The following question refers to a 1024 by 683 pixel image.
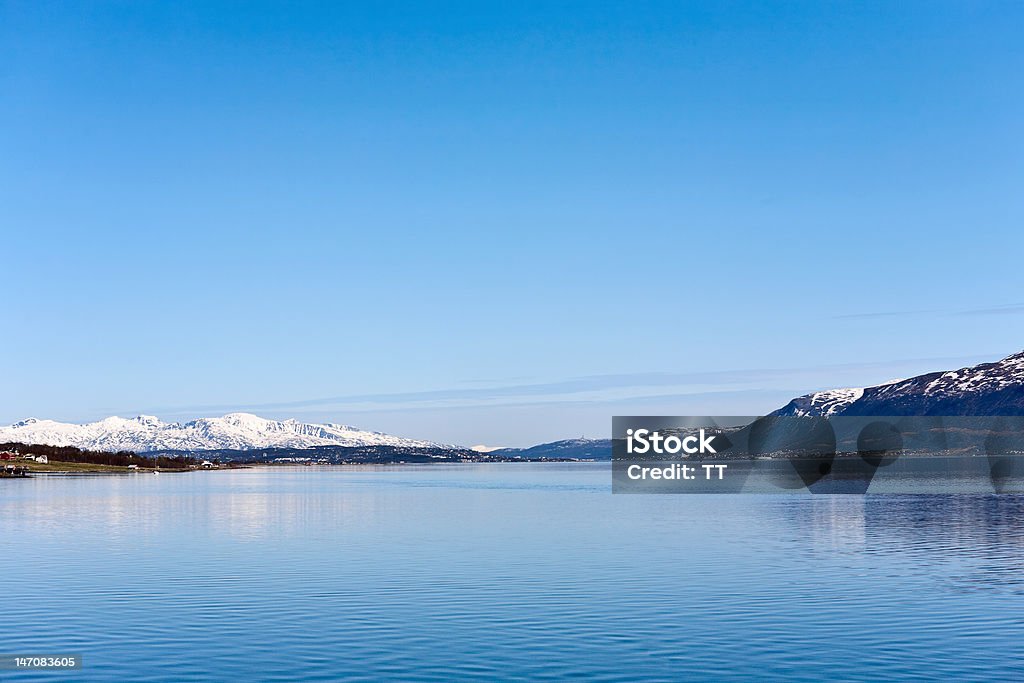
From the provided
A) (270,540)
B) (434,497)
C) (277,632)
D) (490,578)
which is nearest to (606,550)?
(490,578)

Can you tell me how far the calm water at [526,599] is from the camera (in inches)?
1519

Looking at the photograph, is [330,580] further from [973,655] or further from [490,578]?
[973,655]

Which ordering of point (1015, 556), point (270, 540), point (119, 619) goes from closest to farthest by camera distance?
point (119, 619), point (1015, 556), point (270, 540)

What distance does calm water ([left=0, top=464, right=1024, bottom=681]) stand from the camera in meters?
38.6

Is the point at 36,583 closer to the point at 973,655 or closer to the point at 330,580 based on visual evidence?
the point at 330,580

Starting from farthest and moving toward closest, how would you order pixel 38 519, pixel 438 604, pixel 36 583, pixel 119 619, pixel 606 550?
pixel 38 519 → pixel 606 550 → pixel 36 583 → pixel 438 604 → pixel 119 619

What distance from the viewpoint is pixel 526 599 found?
5288 centimetres

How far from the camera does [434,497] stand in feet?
548

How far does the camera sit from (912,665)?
3781 centimetres

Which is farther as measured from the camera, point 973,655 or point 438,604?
point 438,604

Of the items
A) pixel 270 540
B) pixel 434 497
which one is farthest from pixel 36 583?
pixel 434 497

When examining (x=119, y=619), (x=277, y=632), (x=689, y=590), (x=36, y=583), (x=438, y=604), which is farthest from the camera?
(x=36, y=583)

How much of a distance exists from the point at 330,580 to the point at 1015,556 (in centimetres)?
4274

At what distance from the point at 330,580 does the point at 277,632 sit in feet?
53.8
